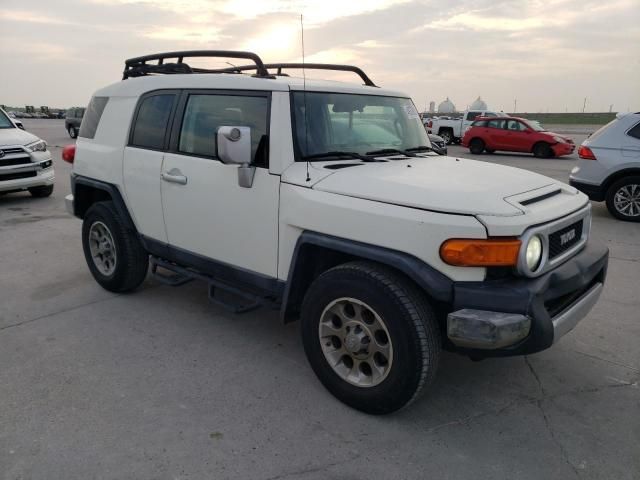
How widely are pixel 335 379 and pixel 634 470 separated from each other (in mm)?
1583

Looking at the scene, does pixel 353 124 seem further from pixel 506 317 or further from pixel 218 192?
pixel 506 317

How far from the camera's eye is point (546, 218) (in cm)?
265

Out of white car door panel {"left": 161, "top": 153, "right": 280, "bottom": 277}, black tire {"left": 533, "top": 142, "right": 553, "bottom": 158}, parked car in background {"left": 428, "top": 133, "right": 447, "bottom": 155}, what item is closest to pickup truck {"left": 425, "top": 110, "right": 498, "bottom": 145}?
black tire {"left": 533, "top": 142, "right": 553, "bottom": 158}

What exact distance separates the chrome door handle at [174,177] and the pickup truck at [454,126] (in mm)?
22086

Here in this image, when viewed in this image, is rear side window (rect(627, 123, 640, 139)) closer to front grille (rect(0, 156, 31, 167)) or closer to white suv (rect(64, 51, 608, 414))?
white suv (rect(64, 51, 608, 414))

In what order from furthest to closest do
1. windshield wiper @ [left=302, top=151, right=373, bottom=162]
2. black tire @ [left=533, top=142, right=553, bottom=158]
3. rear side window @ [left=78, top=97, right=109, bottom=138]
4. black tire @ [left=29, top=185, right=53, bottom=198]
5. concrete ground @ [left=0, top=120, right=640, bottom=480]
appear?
black tire @ [left=533, top=142, right=553, bottom=158] → black tire @ [left=29, top=185, right=53, bottom=198] → rear side window @ [left=78, top=97, right=109, bottom=138] → windshield wiper @ [left=302, top=151, right=373, bottom=162] → concrete ground @ [left=0, top=120, right=640, bottom=480]

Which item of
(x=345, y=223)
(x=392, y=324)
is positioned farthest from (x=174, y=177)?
(x=392, y=324)

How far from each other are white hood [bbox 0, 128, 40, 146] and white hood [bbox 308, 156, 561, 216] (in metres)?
7.73

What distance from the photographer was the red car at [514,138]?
1822 centimetres

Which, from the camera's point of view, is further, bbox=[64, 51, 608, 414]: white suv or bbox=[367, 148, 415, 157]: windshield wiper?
bbox=[367, 148, 415, 157]: windshield wiper

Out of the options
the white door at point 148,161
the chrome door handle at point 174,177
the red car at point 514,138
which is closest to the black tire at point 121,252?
the white door at point 148,161

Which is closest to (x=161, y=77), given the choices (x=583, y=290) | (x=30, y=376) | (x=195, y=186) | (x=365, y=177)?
(x=195, y=186)

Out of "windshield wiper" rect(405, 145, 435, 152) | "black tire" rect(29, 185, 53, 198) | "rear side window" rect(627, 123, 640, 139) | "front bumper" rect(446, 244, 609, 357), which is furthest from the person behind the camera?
"black tire" rect(29, 185, 53, 198)

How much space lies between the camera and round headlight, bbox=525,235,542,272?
8.31 ft
